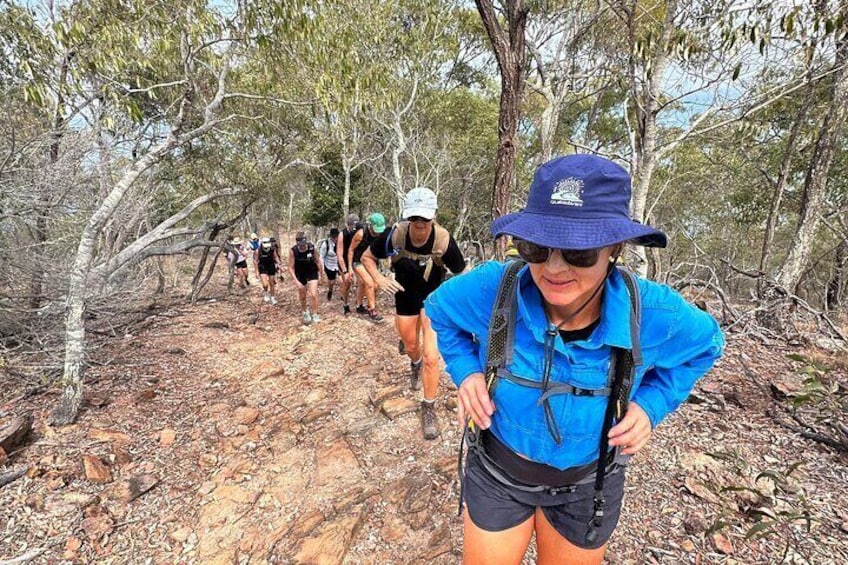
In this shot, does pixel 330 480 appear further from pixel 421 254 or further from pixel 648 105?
pixel 648 105

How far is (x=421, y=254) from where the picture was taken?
11.0 ft

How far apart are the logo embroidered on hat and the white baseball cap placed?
1.96m

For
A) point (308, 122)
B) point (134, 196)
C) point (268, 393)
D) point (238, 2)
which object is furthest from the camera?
point (308, 122)

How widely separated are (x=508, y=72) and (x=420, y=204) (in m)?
1.85

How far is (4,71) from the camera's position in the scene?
4.21 m

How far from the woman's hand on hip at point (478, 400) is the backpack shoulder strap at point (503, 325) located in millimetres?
34

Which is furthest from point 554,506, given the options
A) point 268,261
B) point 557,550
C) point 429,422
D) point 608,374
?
point 268,261

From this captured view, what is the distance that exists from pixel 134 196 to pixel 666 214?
68.6 ft

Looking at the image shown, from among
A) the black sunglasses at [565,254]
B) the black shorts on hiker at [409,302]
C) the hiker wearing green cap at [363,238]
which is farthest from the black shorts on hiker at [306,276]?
the black sunglasses at [565,254]

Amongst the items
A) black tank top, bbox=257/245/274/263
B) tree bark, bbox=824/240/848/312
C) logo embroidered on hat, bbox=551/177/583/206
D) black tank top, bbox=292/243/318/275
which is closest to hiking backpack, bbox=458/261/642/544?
logo embroidered on hat, bbox=551/177/583/206

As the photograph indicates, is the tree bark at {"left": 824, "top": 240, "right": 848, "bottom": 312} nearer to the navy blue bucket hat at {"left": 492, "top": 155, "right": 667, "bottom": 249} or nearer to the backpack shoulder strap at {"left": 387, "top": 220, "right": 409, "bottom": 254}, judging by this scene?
the backpack shoulder strap at {"left": 387, "top": 220, "right": 409, "bottom": 254}

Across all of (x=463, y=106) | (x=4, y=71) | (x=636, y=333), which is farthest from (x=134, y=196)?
(x=463, y=106)

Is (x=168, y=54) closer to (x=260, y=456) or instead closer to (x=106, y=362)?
(x=106, y=362)

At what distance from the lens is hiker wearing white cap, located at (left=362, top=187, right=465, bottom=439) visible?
125 inches
